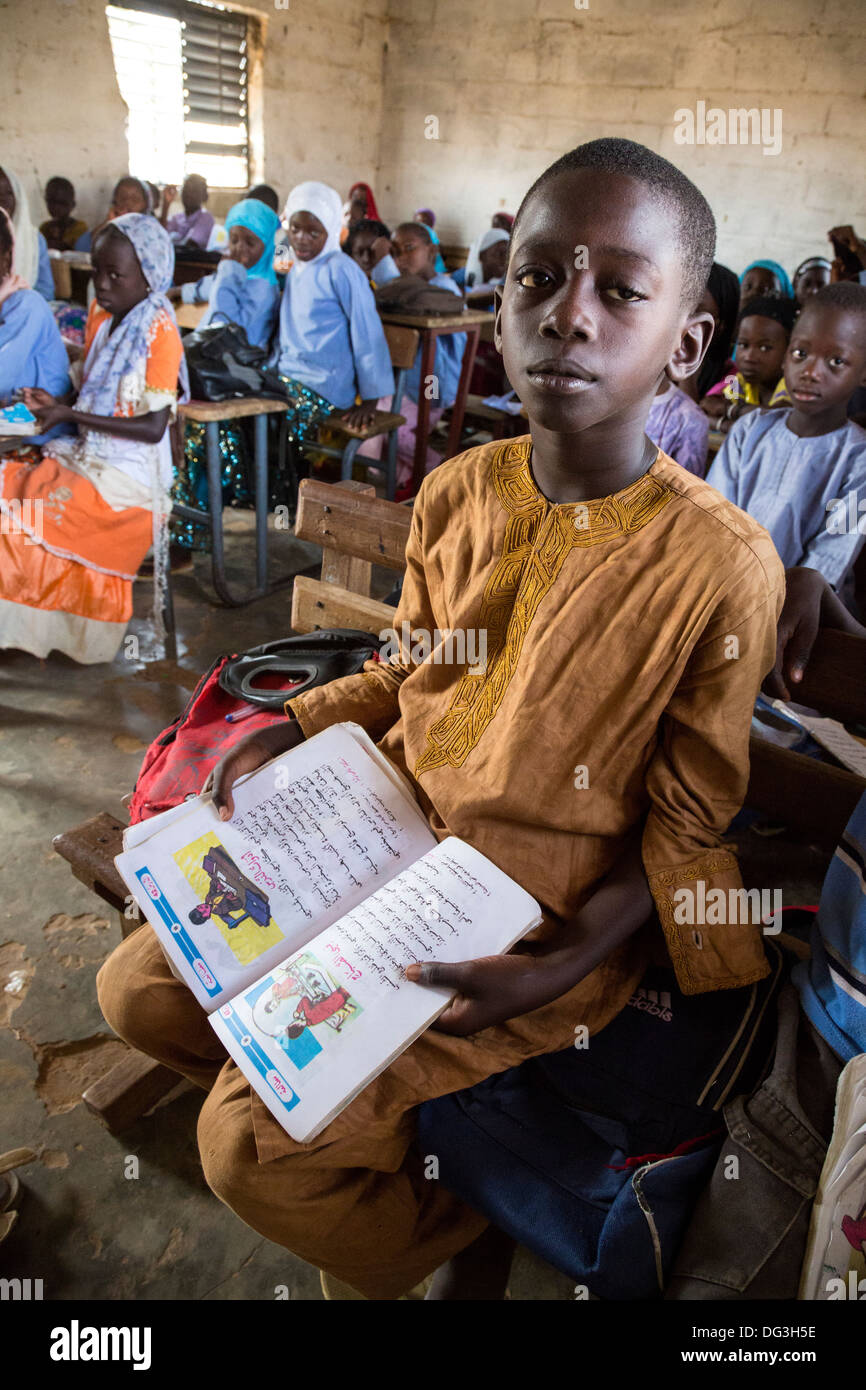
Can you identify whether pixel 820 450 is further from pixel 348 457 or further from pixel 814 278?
pixel 814 278

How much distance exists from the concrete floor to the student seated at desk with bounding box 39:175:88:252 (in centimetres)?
592

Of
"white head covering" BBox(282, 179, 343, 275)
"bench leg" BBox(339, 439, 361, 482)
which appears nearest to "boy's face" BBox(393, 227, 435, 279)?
"white head covering" BBox(282, 179, 343, 275)

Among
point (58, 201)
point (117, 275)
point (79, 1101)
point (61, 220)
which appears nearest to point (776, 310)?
point (117, 275)

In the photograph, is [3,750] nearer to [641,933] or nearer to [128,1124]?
[128,1124]

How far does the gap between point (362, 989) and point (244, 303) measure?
165 inches

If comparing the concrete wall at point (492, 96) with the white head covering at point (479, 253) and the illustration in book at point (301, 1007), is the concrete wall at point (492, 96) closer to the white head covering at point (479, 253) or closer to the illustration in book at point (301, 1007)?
the white head covering at point (479, 253)

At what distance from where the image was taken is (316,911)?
101 cm

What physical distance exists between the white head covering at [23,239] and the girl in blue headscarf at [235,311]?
0.86 meters

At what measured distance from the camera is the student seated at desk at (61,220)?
683 cm

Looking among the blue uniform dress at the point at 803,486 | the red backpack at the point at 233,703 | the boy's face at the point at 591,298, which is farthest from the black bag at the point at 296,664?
the blue uniform dress at the point at 803,486

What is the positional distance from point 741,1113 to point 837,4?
8.63 m
